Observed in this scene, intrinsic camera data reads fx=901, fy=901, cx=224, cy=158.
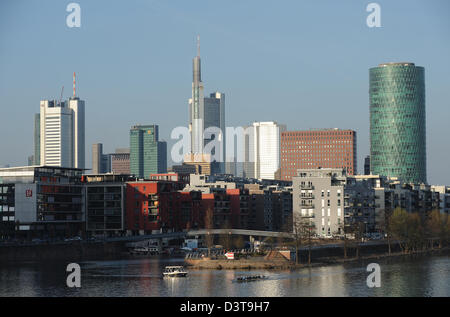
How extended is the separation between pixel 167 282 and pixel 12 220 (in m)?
73.5

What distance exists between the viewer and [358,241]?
172 meters

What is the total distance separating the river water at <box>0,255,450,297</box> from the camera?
105m

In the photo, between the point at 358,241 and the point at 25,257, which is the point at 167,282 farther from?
the point at 358,241

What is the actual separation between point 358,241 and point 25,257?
62240mm

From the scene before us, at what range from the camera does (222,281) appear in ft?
381

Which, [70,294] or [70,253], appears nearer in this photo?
[70,294]

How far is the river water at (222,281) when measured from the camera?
105 metres

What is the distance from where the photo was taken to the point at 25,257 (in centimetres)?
15425
